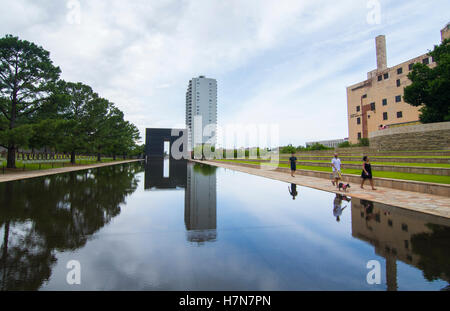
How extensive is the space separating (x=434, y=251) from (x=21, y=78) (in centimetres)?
3000

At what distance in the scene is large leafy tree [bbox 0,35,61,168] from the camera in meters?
19.9

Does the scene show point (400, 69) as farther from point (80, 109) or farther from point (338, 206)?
point (80, 109)

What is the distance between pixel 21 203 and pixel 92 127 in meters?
30.0

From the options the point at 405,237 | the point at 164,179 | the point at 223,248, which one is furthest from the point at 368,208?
the point at 164,179

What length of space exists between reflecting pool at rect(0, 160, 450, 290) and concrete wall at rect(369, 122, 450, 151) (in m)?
19.4

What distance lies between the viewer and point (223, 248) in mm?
3869

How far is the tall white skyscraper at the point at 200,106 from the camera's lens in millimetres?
135250

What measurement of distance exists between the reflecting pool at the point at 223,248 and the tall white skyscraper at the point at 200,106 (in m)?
127

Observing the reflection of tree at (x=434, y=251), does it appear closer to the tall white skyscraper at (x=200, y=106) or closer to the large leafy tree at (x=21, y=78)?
the large leafy tree at (x=21, y=78)

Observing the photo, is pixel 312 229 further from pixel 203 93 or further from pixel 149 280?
pixel 203 93

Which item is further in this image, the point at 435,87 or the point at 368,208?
the point at 435,87

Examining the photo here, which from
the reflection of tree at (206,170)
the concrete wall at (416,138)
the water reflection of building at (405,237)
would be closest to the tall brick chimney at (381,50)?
the concrete wall at (416,138)

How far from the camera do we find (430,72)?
2627 centimetres

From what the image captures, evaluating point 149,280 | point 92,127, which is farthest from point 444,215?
point 92,127
